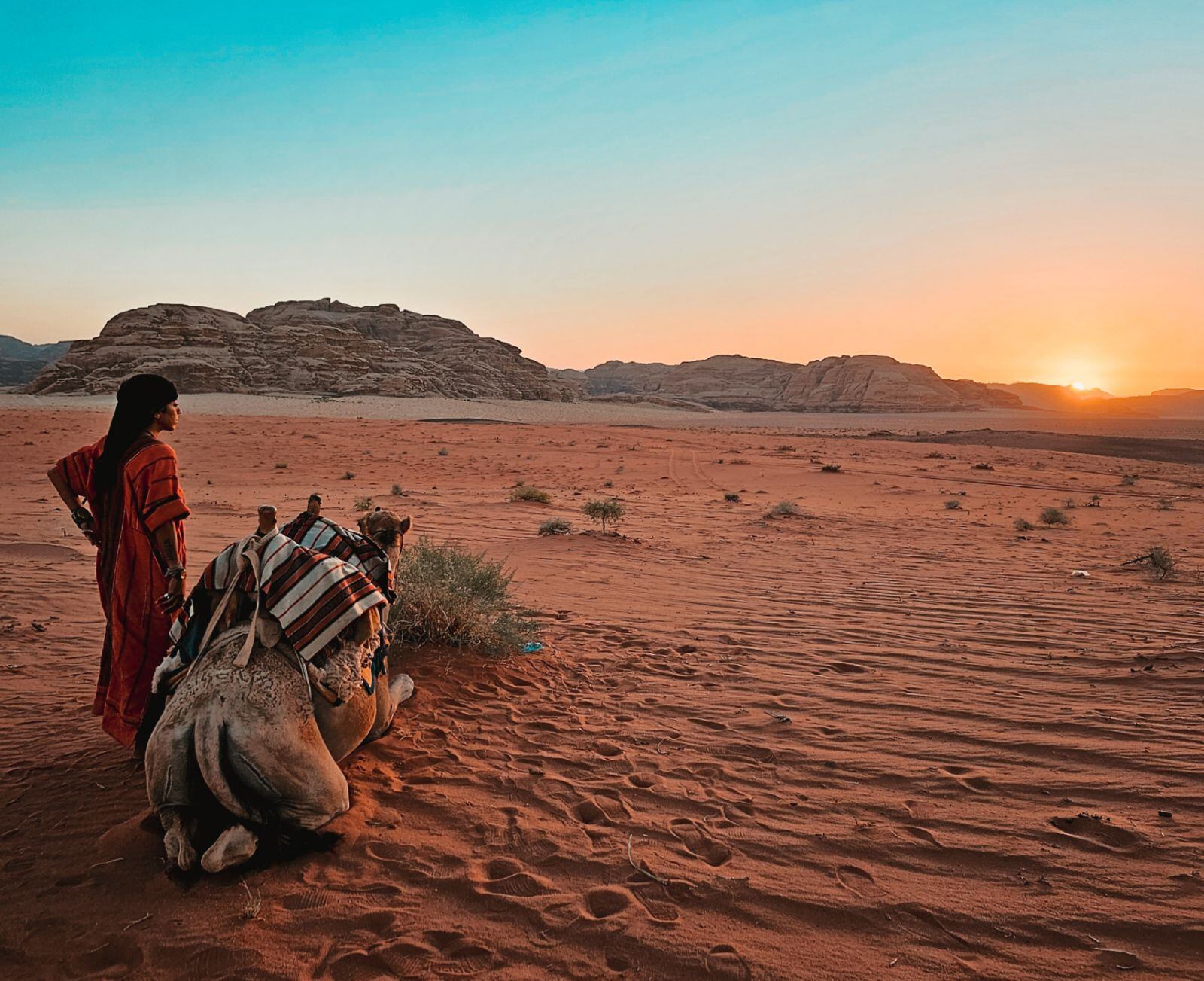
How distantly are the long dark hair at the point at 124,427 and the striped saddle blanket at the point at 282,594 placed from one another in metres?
0.88

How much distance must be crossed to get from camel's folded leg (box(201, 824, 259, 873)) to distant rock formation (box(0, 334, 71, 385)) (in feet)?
395

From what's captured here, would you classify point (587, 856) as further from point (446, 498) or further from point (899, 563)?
point (446, 498)

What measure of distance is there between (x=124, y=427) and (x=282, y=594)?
4.35 ft

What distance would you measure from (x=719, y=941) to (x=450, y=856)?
1.17 meters

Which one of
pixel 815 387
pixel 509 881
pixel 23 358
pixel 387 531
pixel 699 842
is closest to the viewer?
pixel 509 881

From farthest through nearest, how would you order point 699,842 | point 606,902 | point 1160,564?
point 1160,564
point 699,842
point 606,902

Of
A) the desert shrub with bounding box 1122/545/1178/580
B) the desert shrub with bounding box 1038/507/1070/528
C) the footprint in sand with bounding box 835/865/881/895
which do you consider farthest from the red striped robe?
the desert shrub with bounding box 1038/507/1070/528

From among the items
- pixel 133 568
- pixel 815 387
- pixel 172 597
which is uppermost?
pixel 815 387

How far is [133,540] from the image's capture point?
3.56 metres

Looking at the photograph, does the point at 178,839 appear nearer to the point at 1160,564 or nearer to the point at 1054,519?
the point at 1160,564

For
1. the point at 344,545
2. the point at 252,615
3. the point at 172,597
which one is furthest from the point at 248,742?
the point at 344,545

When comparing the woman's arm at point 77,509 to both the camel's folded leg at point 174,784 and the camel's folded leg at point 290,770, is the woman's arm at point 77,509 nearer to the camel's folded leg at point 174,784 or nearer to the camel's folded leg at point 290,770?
the camel's folded leg at point 174,784

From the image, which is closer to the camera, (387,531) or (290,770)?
(290,770)

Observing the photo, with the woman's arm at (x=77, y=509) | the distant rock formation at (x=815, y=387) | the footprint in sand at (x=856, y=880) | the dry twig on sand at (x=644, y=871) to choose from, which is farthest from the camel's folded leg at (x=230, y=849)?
the distant rock formation at (x=815, y=387)
